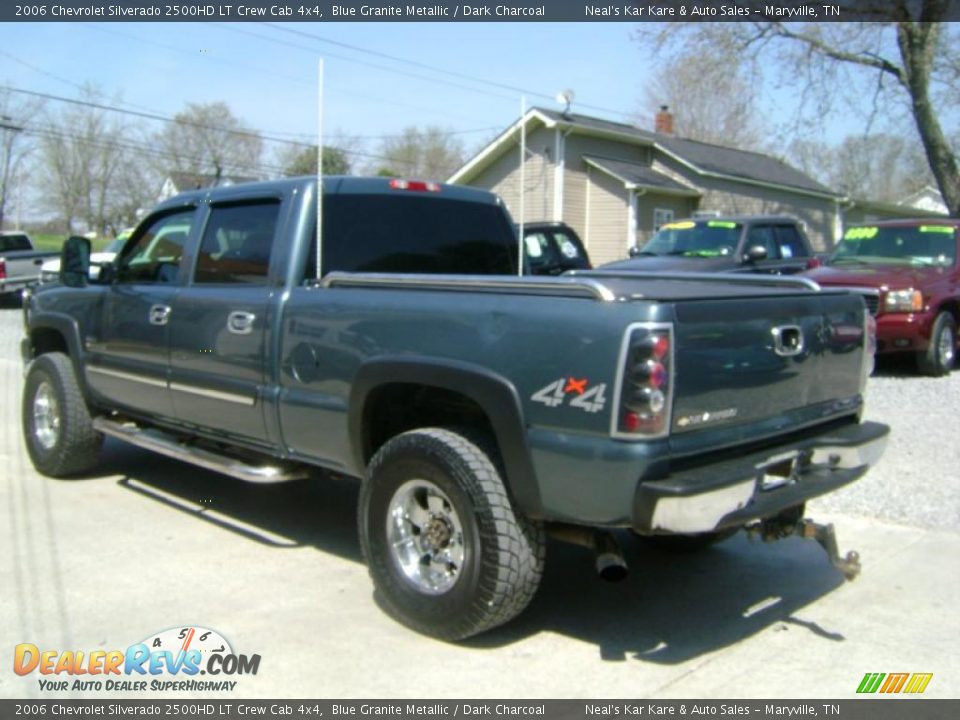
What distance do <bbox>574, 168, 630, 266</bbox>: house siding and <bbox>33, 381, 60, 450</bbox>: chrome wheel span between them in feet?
64.3

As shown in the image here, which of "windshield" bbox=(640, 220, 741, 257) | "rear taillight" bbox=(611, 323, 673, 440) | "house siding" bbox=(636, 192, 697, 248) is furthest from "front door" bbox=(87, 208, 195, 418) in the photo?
"house siding" bbox=(636, 192, 697, 248)

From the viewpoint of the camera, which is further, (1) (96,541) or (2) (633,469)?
(1) (96,541)

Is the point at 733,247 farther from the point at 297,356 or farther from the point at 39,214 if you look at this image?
the point at 39,214

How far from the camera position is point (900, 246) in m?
11.6

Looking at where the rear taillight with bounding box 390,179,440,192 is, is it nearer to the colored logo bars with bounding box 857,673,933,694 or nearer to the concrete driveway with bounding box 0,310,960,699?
the concrete driveway with bounding box 0,310,960,699

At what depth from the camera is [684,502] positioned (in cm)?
333

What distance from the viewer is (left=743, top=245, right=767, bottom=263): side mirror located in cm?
1156

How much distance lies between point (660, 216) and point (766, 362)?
905 inches

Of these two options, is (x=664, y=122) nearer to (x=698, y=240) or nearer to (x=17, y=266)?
(x=17, y=266)

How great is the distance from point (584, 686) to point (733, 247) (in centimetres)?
938

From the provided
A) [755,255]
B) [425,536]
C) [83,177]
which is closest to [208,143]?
[83,177]

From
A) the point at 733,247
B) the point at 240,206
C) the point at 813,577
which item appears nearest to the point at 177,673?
the point at 240,206

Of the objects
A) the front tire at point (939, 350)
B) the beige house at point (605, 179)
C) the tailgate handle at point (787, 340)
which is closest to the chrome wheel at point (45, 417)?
the tailgate handle at point (787, 340)

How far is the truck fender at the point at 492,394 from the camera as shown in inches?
143
